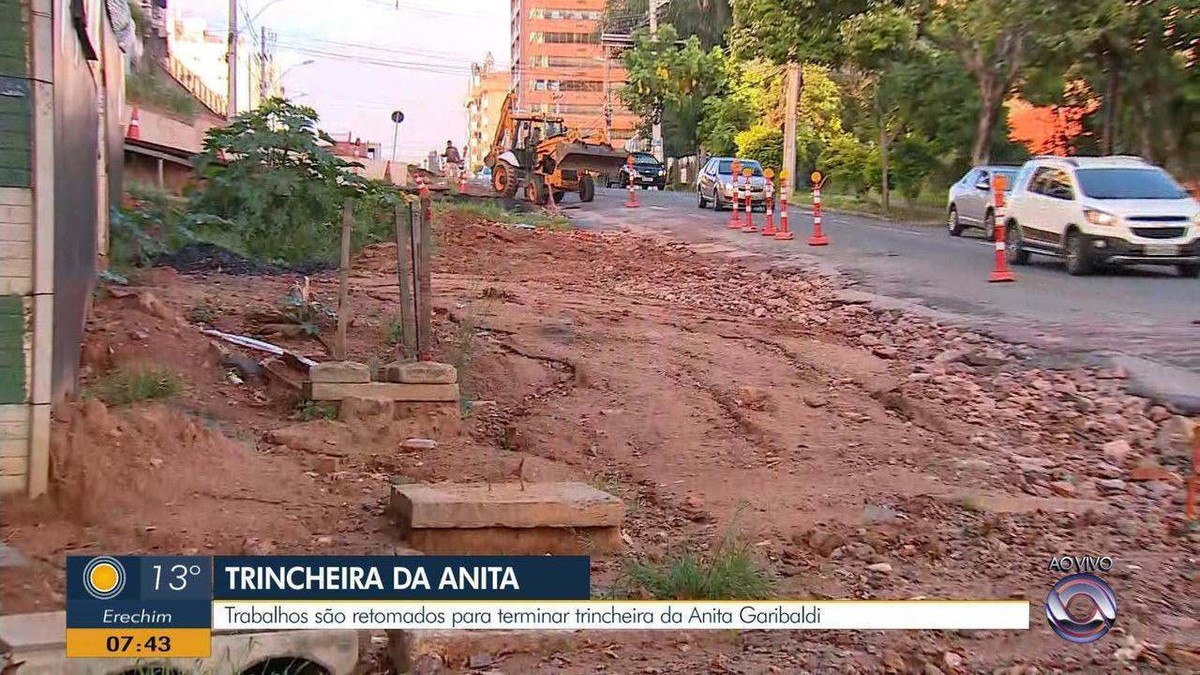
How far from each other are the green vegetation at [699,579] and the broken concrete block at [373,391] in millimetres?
2825

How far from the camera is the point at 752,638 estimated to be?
15.0ft

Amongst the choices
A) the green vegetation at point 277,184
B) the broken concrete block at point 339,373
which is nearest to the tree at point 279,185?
the green vegetation at point 277,184

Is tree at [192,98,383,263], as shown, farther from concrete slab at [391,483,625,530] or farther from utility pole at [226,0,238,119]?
utility pole at [226,0,238,119]

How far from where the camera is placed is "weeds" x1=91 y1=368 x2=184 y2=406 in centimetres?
712

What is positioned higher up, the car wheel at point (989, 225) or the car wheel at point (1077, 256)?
the car wheel at point (989, 225)

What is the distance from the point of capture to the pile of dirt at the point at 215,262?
13805 mm

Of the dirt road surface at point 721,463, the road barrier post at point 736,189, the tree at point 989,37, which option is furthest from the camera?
the road barrier post at point 736,189

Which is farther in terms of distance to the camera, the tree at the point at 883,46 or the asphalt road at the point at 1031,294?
the tree at the point at 883,46

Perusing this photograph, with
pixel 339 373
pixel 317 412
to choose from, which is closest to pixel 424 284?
pixel 339 373

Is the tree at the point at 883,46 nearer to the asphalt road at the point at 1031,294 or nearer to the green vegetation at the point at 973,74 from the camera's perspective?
the green vegetation at the point at 973,74

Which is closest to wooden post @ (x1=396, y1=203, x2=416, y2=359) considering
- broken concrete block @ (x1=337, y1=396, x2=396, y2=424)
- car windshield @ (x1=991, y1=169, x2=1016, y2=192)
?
broken concrete block @ (x1=337, y1=396, x2=396, y2=424)

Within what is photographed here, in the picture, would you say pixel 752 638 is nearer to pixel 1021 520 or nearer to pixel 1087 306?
pixel 1021 520
